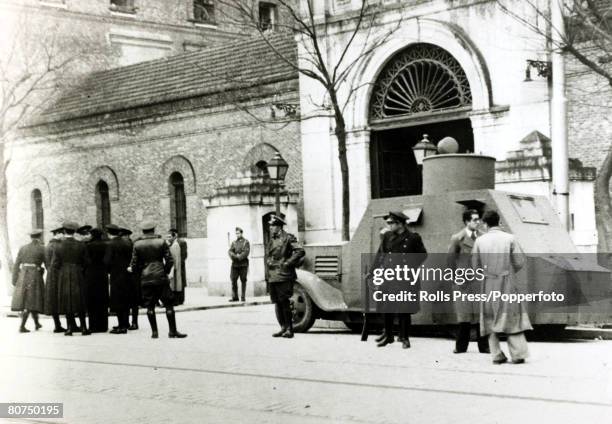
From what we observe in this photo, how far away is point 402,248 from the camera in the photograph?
13242mm

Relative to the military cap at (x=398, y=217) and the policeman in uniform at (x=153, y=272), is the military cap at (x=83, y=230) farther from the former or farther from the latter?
the military cap at (x=398, y=217)

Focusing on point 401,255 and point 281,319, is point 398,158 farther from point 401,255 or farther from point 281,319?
point 401,255

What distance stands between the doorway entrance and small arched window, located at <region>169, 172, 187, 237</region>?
741cm

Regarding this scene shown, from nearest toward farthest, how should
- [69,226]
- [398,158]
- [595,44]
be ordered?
[69,226], [595,44], [398,158]

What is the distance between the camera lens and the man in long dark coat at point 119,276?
1669cm

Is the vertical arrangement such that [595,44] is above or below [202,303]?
above

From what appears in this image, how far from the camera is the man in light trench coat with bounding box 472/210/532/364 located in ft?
37.1

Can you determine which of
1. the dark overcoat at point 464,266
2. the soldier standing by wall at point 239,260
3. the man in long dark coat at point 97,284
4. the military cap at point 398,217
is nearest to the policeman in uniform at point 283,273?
the military cap at point 398,217

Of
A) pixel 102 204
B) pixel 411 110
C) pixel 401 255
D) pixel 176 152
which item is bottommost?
pixel 401 255

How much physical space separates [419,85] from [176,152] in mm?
8914

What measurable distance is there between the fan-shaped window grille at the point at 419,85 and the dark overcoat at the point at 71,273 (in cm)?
994

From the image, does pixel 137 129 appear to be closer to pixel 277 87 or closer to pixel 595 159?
pixel 277 87

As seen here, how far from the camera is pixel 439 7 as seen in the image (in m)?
23.6

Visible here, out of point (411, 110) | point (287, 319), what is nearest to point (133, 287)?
point (287, 319)
